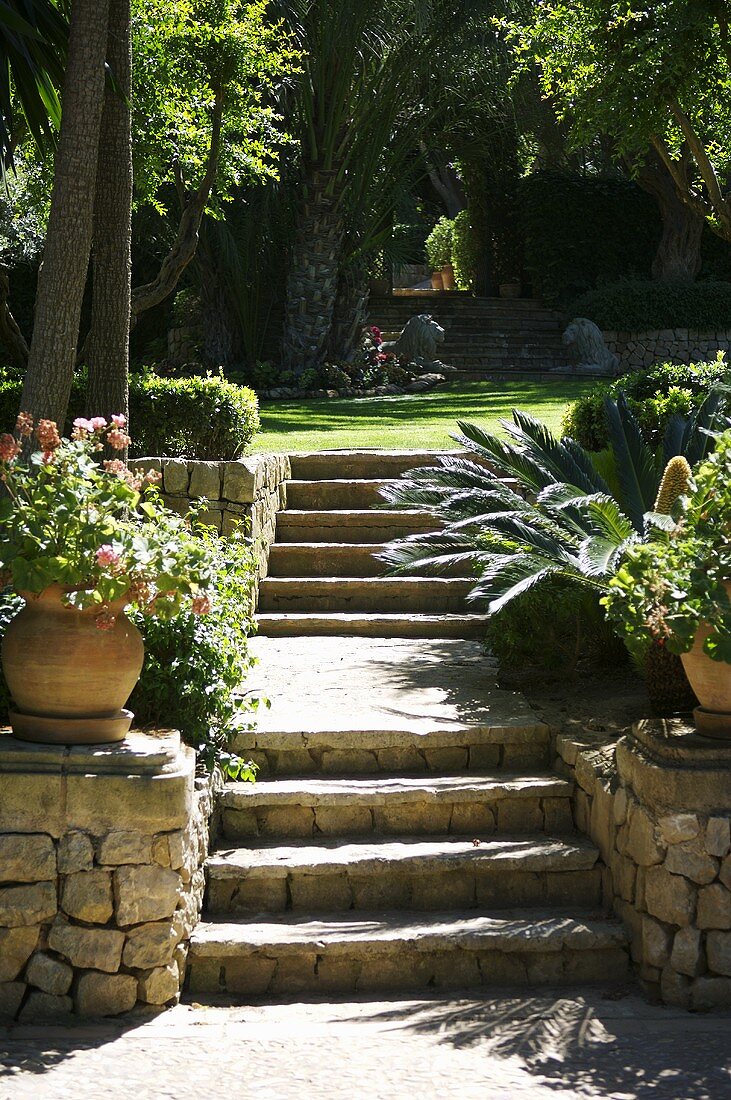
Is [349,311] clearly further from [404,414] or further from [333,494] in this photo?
[333,494]

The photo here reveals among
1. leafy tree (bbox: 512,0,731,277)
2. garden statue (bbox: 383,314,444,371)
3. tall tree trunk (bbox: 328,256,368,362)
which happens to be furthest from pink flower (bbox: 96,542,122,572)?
garden statue (bbox: 383,314,444,371)

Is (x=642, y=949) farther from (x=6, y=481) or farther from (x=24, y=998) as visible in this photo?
(x=6, y=481)

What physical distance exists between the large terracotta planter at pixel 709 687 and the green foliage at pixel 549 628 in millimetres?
1715

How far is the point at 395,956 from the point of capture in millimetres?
4875

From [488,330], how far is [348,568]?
517 inches

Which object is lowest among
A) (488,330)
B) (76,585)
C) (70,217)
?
(76,585)

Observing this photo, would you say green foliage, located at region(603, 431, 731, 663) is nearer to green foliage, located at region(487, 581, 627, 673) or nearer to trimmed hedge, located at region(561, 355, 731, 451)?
green foliage, located at region(487, 581, 627, 673)

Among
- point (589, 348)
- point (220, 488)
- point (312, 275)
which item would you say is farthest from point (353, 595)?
point (589, 348)

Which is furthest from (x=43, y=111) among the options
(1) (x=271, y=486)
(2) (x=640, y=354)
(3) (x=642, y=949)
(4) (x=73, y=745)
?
(2) (x=640, y=354)

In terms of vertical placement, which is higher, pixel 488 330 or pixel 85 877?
pixel 488 330

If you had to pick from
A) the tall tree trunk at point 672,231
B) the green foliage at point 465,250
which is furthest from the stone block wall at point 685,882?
the green foliage at point 465,250

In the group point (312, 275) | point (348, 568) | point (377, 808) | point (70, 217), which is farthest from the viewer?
point (312, 275)

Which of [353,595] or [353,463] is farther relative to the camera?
[353,463]

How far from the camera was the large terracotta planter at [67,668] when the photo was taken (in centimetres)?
456
